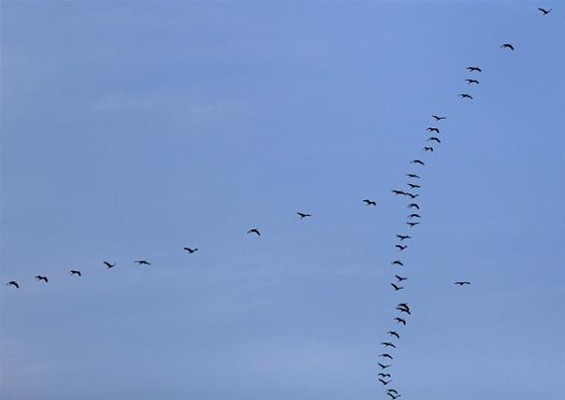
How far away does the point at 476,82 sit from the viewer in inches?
6550

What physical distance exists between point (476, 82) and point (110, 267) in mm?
47585

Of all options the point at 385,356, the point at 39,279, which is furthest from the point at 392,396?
the point at 39,279

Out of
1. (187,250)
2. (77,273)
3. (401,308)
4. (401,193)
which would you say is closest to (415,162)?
(401,193)

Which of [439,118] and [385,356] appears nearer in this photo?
[439,118]

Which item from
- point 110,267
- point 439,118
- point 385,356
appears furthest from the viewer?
point 385,356

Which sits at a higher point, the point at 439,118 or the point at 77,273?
the point at 439,118

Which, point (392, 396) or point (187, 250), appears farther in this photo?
point (392, 396)

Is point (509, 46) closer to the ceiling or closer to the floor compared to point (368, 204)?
closer to the ceiling

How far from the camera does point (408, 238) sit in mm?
174875

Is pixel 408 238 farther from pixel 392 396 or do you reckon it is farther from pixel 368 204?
pixel 392 396

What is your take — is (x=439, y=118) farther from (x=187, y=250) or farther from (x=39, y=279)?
(x=39, y=279)

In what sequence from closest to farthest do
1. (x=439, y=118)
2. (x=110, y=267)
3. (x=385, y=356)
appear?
(x=439, y=118), (x=110, y=267), (x=385, y=356)

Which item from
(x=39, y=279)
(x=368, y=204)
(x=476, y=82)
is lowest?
(x=39, y=279)

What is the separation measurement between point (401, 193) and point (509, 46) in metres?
21.7
